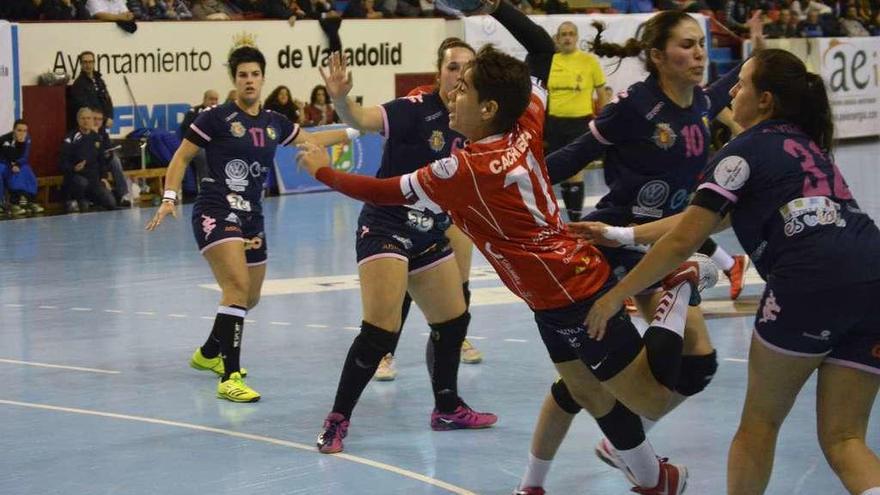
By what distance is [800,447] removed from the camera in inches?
256

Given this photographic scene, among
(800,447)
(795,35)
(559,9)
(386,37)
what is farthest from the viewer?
(795,35)

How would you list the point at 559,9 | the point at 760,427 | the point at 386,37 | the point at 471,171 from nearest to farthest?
the point at 760,427
the point at 471,171
the point at 386,37
the point at 559,9

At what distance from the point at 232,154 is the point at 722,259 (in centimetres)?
393

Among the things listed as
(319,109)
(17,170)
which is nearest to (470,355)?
(17,170)

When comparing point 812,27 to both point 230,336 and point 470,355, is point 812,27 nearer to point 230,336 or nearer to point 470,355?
point 470,355

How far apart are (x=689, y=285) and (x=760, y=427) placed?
3.69 ft

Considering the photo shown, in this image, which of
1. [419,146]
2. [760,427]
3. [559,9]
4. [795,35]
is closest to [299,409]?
[419,146]

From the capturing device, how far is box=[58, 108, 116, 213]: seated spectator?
17.5m

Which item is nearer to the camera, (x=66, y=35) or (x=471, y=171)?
(x=471, y=171)

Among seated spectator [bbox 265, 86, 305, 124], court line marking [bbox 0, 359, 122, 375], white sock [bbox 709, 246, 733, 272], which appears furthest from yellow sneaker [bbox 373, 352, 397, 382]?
seated spectator [bbox 265, 86, 305, 124]

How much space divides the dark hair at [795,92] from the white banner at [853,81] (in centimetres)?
2289

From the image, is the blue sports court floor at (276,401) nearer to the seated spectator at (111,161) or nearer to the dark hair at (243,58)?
the dark hair at (243,58)

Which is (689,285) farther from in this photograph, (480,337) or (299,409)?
(480,337)

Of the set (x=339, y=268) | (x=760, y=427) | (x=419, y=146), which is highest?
(x=419, y=146)
